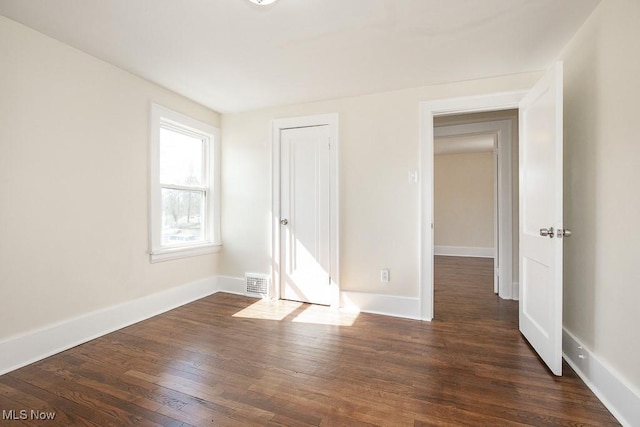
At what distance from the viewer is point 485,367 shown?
A: 2.04 metres

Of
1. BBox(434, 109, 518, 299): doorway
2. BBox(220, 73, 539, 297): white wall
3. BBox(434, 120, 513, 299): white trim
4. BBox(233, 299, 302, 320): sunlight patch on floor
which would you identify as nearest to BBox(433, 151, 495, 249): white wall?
BBox(434, 109, 518, 299): doorway

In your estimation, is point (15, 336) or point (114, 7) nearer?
point (114, 7)

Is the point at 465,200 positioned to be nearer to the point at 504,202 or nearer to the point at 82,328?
the point at 504,202

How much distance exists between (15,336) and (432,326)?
10.6ft

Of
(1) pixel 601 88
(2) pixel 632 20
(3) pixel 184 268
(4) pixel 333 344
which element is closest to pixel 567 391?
(4) pixel 333 344

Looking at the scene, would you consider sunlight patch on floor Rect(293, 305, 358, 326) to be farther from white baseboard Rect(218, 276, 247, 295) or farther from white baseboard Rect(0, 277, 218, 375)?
white baseboard Rect(0, 277, 218, 375)

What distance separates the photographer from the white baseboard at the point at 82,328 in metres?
2.02

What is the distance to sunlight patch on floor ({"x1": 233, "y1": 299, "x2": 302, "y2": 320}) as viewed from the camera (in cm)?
306

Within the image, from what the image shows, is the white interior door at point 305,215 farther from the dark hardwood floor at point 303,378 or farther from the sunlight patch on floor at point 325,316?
the dark hardwood floor at point 303,378

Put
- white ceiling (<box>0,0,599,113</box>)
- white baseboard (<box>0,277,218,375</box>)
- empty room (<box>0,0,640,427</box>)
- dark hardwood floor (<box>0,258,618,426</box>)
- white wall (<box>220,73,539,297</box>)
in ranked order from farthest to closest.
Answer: white wall (<box>220,73,539,297</box>), white baseboard (<box>0,277,218,375</box>), white ceiling (<box>0,0,599,113</box>), empty room (<box>0,0,640,427</box>), dark hardwood floor (<box>0,258,618,426</box>)

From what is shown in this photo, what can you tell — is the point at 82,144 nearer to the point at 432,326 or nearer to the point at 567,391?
the point at 432,326

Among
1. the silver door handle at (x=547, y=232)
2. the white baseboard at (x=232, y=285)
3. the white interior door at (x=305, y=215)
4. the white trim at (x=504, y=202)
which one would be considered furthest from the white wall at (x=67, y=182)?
the white trim at (x=504, y=202)

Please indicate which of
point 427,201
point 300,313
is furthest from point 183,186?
point 427,201

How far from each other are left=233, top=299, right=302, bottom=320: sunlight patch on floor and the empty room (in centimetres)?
4
